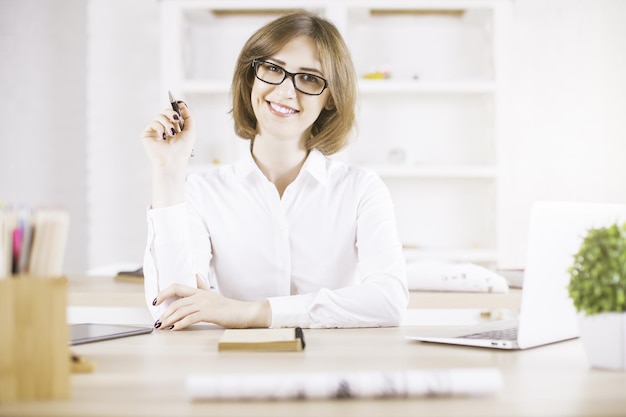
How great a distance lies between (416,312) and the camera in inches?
89.4

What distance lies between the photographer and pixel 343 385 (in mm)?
899

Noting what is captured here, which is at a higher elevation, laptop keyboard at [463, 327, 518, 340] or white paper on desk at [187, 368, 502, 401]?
white paper on desk at [187, 368, 502, 401]

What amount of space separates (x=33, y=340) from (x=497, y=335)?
862mm

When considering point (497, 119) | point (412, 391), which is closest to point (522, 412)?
point (412, 391)

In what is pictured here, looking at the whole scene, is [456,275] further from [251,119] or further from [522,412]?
[522,412]

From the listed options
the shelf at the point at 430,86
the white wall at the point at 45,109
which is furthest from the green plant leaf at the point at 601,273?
the shelf at the point at 430,86

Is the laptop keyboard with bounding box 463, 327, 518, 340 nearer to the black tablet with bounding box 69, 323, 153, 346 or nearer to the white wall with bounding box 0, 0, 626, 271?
the black tablet with bounding box 69, 323, 153, 346

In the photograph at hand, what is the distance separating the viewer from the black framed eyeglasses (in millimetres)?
2041

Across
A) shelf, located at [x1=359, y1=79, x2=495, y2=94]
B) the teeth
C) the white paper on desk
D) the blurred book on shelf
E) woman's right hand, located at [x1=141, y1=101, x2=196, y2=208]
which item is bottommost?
the white paper on desk

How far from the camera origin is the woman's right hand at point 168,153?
1754mm

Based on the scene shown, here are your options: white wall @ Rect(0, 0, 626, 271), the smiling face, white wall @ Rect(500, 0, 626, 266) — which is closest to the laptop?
the smiling face

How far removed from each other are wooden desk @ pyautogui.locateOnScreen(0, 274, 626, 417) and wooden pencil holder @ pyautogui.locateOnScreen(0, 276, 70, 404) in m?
0.03

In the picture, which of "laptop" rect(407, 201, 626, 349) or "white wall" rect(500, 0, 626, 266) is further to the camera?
"white wall" rect(500, 0, 626, 266)

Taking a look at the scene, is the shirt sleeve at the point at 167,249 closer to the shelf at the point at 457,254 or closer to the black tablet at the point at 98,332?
the black tablet at the point at 98,332
